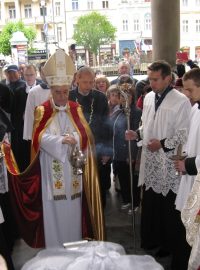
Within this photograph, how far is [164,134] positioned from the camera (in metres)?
3.43

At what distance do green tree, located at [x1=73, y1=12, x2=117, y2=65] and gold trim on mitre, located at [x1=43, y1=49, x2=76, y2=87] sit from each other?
113ft

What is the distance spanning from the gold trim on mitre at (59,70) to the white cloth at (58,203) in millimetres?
291

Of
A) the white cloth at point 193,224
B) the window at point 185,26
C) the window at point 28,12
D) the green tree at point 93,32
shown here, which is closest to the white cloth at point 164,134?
the white cloth at point 193,224

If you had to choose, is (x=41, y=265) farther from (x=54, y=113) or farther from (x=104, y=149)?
(x=104, y=149)

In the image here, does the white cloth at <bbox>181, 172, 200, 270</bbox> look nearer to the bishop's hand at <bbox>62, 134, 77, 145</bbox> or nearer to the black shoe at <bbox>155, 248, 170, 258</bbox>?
the bishop's hand at <bbox>62, 134, 77, 145</bbox>

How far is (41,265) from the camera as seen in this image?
5.15 ft

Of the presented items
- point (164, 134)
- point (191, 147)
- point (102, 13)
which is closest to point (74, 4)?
point (102, 13)

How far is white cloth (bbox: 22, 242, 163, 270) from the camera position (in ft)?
5.00

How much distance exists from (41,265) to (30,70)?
4.85 m

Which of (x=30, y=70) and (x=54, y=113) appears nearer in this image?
(x=54, y=113)

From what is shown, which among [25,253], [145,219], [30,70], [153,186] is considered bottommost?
[25,253]

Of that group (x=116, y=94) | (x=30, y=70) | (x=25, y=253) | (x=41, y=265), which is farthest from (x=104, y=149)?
(x=41, y=265)

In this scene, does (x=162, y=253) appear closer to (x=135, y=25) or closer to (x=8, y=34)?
(x=8, y=34)

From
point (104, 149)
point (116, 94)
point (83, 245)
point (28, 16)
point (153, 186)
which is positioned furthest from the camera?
point (28, 16)
